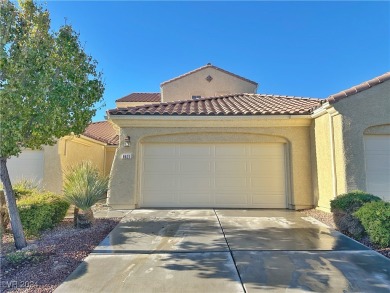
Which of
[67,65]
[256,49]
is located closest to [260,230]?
[67,65]

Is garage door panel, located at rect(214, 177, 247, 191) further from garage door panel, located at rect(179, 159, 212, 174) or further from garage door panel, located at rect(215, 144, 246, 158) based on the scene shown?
garage door panel, located at rect(215, 144, 246, 158)

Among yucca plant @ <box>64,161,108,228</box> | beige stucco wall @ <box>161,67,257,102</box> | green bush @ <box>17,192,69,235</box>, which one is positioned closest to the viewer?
green bush @ <box>17,192,69,235</box>

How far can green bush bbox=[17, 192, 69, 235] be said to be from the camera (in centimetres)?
725

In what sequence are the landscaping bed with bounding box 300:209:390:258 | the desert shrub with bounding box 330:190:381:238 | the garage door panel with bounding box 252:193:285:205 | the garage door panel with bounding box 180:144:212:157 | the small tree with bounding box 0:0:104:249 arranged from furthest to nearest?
the garage door panel with bounding box 180:144:212:157, the garage door panel with bounding box 252:193:285:205, the desert shrub with bounding box 330:190:381:238, the landscaping bed with bounding box 300:209:390:258, the small tree with bounding box 0:0:104:249

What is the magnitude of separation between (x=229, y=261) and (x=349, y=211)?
415 centimetres

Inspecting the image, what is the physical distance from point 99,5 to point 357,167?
10.9 meters

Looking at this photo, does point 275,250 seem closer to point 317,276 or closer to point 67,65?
point 317,276

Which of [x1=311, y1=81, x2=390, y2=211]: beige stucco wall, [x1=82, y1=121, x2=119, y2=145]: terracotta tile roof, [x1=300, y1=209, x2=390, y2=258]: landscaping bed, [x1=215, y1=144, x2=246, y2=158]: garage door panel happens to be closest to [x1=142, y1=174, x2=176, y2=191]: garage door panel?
[x1=215, y1=144, x2=246, y2=158]: garage door panel

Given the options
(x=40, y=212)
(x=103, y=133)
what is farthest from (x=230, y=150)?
(x=103, y=133)

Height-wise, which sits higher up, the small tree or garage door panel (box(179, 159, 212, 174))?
the small tree

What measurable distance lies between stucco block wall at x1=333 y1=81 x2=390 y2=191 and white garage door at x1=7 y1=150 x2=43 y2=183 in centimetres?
1349

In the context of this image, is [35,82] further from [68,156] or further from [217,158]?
[68,156]

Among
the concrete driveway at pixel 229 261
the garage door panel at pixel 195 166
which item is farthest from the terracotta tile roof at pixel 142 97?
the concrete driveway at pixel 229 261

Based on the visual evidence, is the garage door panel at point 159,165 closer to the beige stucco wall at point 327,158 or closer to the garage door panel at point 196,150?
the garage door panel at point 196,150
